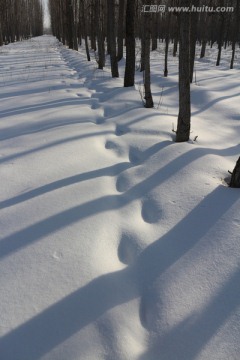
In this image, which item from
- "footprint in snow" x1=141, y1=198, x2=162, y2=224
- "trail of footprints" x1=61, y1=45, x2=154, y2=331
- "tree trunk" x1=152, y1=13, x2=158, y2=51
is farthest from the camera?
"tree trunk" x1=152, y1=13, x2=158, y2=51

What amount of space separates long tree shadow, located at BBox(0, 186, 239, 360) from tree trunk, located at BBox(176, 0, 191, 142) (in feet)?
6.44

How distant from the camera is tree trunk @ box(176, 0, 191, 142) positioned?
4.02 meters

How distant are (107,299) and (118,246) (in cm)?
55

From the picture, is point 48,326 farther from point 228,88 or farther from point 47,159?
point 228,88

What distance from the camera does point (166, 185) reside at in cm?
341

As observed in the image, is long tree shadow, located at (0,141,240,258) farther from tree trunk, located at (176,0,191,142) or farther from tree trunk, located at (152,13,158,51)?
tree trunk, located at (152,13,158,51)

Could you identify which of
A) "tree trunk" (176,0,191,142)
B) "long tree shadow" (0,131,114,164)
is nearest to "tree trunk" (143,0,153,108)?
"long tree shadow" (0,131,114,164)

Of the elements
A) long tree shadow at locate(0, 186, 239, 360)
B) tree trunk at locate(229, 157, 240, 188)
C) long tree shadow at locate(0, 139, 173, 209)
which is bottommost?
long tree shadow at locate(0, 186, 239, 360)

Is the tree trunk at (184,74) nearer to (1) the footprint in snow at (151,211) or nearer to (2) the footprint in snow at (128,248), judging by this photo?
(1) the footprint in snow at (151,211)

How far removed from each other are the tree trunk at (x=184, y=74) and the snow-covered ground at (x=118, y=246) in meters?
0.28

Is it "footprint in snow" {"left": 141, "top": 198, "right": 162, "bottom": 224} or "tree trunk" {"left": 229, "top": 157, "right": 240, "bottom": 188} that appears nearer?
"footprint in snow" {"left": 141, "top": 198, "right": 162, "bottom": 224}

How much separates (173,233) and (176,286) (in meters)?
0.60

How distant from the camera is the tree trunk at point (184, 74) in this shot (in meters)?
4.02

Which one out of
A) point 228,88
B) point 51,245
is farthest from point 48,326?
point 228,88
